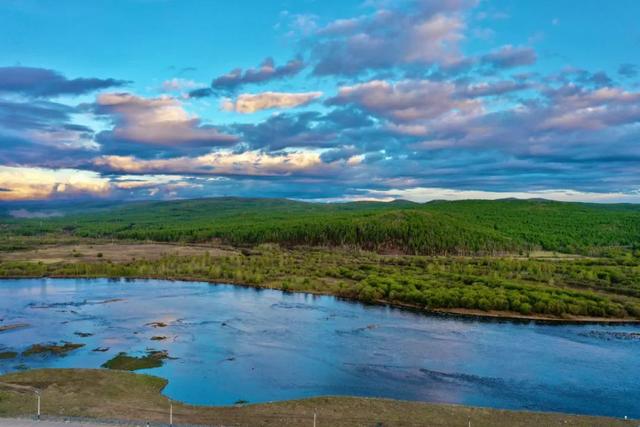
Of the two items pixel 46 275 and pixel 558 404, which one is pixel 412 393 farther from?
pixel 46 275

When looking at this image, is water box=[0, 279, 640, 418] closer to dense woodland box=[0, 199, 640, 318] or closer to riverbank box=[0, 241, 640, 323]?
riverbank box=[0, 241, 640, 323]

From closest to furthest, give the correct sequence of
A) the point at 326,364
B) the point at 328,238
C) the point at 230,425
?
the point at 230,425 → the point at 326,364 → the point at 328,238

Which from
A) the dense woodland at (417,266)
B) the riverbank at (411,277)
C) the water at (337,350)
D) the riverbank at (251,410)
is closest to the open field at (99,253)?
the riverbank at (411,277)

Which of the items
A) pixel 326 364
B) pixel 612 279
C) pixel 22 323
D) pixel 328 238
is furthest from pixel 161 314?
pixel 328 238

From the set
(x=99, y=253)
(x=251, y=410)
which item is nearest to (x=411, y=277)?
(x=251, y=410)

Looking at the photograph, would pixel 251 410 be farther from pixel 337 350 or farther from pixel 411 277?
pixel 411 277
